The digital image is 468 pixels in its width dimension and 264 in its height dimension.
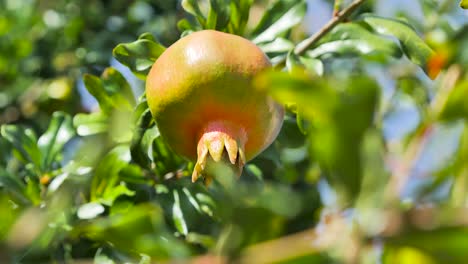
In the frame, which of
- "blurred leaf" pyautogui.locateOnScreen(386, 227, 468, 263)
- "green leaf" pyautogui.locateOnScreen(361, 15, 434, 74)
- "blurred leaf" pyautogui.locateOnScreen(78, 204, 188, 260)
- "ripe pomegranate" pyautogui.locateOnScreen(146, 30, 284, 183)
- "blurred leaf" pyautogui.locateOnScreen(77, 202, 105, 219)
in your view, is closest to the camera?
"blurred leaf" pyautogui.locateOnScreen(386, 227, 468, 263)

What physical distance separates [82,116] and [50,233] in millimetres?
443

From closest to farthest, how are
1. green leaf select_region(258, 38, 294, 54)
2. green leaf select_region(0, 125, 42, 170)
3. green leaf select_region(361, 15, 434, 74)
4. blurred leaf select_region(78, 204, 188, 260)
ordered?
blurred leaf select_region(78, 204, 188, 260) → green leaf select_region(361, 15, 434, 74) → green leaf select_region(258, 38, 294, 54) → green leaf select_region(0, 125, 42, 170)

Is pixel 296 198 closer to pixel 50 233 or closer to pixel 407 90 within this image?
pixel 50 233

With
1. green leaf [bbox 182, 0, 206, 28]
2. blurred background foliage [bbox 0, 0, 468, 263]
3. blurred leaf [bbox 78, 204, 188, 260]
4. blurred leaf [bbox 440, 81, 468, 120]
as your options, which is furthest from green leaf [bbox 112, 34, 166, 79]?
blurred leaf [bbox 440, 81, 468, 120]

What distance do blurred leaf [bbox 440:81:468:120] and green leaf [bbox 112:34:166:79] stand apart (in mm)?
913

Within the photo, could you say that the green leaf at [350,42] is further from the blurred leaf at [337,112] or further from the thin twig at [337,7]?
the blurred leaf at [337,112]

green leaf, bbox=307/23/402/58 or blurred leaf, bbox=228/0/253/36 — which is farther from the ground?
blurred leaf, bbox=228/0/253/36

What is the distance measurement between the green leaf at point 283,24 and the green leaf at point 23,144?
0.62 m

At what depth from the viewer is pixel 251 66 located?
1184mm

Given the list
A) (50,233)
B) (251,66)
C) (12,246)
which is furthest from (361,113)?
(50,233)

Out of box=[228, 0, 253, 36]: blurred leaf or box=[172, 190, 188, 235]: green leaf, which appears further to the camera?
box=[228, 0, 253, 36]: blurred leaf

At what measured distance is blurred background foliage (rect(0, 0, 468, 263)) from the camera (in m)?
0.60

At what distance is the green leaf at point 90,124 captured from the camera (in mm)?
1582

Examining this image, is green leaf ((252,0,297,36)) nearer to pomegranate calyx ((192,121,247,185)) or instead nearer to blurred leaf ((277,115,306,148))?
blurred leaf ((277,115,306,148))
